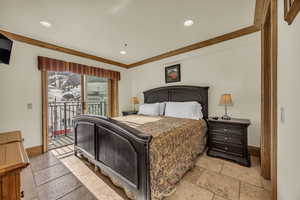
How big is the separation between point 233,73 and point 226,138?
4.43 ft

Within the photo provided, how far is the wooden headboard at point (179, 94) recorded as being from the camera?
3.03 m

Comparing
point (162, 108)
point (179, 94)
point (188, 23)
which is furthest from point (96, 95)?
Result: point (188, 23)

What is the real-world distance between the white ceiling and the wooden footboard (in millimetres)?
1614

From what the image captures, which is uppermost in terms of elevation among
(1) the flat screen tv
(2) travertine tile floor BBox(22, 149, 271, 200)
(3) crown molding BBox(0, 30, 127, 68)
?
(3) crown molding BBox(0, 30, 127, 68)

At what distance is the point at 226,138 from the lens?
94.8 inches

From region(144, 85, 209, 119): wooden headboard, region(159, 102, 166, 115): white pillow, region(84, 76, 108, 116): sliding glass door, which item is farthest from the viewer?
region(84, 76, 108, 116): sliding glass door

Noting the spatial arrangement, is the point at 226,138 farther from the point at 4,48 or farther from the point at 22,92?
the point at 22,92

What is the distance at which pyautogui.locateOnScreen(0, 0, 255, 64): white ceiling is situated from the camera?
182cm

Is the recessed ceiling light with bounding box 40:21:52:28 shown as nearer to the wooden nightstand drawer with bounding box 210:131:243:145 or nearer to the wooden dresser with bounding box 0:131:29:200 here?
the wooden dresser with bounding box 0:131:29:200

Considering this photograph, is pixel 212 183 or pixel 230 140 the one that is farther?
pixel 230 140

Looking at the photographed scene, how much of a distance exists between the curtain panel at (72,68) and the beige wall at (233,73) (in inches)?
84.7

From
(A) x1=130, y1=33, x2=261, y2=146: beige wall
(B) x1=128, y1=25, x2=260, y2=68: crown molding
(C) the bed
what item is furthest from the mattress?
(B) x1=128, y1=25, x2=260, y2=68: crown molding
